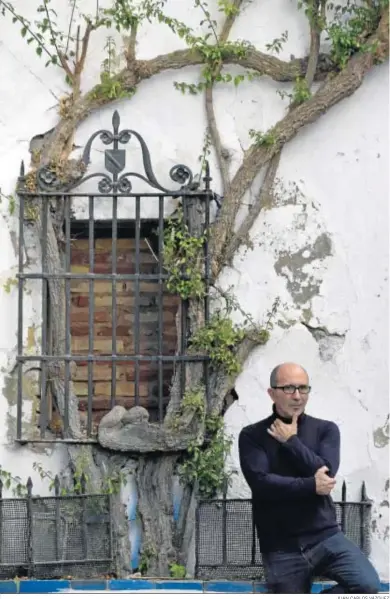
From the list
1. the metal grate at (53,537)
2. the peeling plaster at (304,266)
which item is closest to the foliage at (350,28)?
the peeling plaster at (304,266)

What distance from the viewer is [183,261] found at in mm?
7223

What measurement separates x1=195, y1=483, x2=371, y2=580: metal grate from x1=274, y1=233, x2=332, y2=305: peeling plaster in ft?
3.73

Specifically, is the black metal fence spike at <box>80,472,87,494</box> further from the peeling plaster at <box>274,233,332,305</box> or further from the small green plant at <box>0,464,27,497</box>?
the peeling plaster at <box>274,233,332,305</box>

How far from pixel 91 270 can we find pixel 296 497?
2.09m

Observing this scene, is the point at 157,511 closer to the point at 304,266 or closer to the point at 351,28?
the point at 304,266

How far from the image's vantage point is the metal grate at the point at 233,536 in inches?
278

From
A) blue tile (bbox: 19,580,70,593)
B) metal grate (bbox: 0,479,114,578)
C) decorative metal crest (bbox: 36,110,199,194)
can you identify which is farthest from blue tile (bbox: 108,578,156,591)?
decorative metal crest (bbox: 36,110,199,194)

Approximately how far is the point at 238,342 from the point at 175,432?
0.63 m

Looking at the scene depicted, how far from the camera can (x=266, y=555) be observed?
5.98m

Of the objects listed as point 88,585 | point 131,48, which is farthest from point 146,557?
point 131,48

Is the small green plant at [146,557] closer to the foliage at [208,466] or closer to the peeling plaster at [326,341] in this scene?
the foliage at [208,466]

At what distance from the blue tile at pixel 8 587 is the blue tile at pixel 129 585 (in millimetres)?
523

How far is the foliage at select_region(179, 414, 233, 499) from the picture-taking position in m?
7.14

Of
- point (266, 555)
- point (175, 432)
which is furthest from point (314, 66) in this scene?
point (266, 555)
